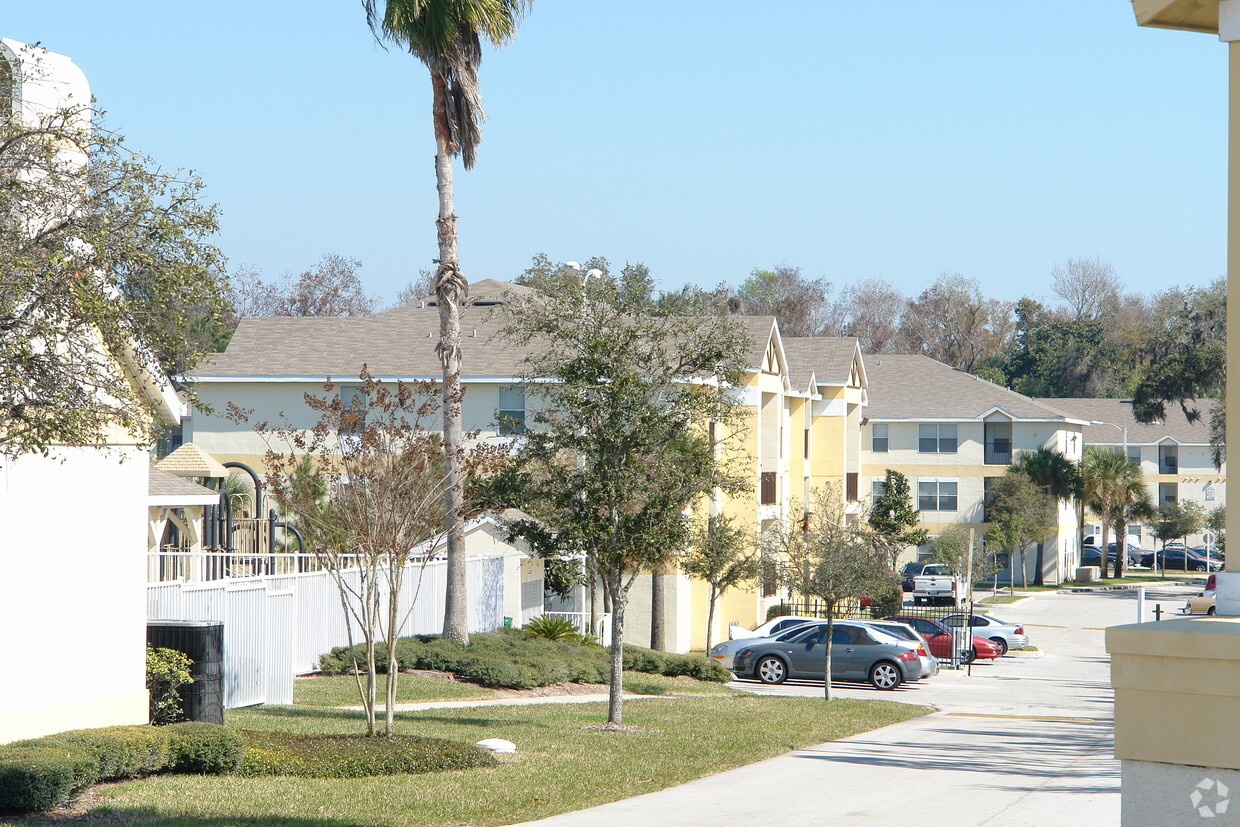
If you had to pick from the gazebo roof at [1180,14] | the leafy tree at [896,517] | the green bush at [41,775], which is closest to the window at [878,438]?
the leafy tree at [896,517]

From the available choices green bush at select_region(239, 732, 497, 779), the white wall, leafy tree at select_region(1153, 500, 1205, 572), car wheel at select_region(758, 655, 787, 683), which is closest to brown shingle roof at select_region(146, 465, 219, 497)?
the white wall

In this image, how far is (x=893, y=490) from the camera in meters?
58.1

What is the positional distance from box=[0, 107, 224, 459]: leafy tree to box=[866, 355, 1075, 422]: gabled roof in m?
59.1

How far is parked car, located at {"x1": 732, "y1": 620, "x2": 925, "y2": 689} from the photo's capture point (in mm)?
31109

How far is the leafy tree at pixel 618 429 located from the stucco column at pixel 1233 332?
12900 mm

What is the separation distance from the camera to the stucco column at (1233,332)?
553cm

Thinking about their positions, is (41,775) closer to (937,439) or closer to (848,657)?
(848,657)

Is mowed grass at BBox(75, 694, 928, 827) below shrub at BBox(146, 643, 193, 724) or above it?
below

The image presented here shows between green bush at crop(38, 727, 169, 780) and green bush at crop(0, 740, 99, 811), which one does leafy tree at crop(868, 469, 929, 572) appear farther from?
green bush at crop(0, 740, 99, 811)

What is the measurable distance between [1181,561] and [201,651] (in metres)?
76.0

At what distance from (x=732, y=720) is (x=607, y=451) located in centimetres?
530

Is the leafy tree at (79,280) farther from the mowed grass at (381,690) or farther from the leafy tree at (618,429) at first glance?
the mowed grass at (381,690)

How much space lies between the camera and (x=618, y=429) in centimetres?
1867

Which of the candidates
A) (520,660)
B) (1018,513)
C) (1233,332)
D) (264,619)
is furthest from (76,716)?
(1018,513)
